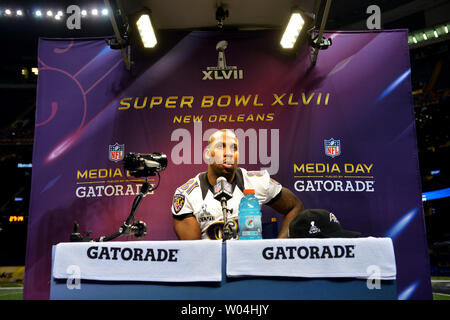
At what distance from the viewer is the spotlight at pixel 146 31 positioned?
379 cm

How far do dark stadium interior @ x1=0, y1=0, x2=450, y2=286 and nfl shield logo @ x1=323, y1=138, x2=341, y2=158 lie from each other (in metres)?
7.36

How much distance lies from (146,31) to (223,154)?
1.55m

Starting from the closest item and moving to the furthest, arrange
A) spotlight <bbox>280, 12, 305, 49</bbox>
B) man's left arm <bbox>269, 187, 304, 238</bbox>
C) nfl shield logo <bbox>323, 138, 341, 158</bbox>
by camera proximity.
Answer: man's left arm <bbox>269, 187, 304, 238</bbox> < spotlight <bbox>280, 12, 305, 49</bbox> < nfl shield logo <bbox>323, 138, 341, 158</bbox>

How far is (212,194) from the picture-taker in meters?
3.09

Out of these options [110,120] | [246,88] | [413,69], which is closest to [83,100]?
[110,120]

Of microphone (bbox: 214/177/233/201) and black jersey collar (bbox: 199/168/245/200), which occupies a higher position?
black jersey collar (bbox: 199/168/245/200)

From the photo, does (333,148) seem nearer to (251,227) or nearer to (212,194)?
(212,194)

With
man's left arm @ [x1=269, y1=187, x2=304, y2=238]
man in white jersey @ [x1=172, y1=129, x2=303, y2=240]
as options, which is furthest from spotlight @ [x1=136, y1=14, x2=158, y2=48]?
man's left arm @ [x1=269, y1=187, x2=304, y2=238]

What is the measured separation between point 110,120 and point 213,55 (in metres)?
1.21

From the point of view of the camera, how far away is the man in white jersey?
9.91 ft

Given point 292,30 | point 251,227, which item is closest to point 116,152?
point 292,30

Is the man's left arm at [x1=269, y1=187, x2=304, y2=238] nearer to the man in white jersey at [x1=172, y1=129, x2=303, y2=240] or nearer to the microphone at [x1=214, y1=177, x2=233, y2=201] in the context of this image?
the man in white jersey at [x1=172, y1=129, x2=303, y2=240]

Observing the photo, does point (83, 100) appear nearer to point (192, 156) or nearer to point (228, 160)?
point (192, 156)

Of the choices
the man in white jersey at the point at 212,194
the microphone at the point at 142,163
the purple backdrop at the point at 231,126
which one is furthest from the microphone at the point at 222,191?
the purple backdrop at the point at 231,126
